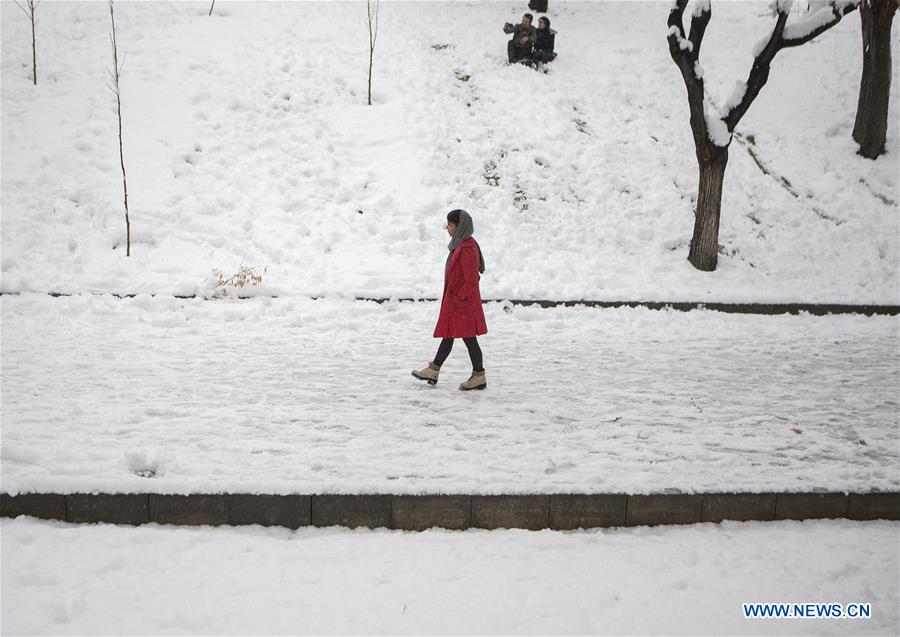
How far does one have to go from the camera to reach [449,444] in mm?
5047

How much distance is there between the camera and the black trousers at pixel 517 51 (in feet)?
52.9

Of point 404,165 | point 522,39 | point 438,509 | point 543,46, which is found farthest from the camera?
point 543,46

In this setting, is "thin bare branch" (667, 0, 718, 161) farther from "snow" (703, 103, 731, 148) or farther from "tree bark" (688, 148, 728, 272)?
"tree bark" (688, 148, 728, 272)

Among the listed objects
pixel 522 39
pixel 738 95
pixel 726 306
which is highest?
pixel 522 39

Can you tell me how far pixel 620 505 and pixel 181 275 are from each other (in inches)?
304

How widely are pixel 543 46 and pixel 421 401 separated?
12943mm

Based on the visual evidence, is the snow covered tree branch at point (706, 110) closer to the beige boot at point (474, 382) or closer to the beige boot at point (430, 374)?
the beige boot at point (474, 382)

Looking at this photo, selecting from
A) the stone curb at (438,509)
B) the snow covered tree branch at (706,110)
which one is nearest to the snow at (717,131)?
the snow covered tree branch at (706,110)

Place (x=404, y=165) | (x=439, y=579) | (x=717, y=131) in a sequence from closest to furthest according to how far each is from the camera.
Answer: (x=439, y=579) < (x=717, y=131) < (x=404, y=165)

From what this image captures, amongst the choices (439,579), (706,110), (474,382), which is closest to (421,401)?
(474,382)

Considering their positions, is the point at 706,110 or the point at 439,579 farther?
the point at 706,110

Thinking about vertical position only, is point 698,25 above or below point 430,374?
above

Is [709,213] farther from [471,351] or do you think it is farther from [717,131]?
[471,351]

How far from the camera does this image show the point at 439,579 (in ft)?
12.1
